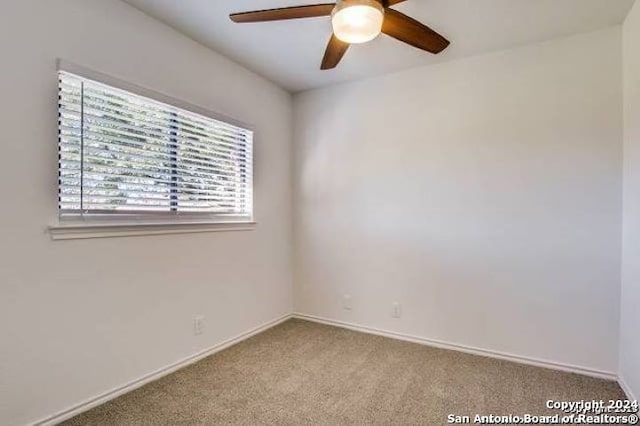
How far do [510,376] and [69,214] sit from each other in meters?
2.90

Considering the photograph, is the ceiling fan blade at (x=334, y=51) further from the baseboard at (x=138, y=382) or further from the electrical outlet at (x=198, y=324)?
the baseboard at (x=138, y=382)

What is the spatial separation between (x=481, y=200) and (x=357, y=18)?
1799 mm

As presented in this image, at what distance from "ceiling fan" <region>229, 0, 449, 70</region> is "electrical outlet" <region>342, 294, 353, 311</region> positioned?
2115mm

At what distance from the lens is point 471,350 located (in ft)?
8.82

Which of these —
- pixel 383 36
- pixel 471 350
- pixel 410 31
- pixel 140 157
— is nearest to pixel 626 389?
pixel 471 350

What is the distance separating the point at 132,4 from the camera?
211cm

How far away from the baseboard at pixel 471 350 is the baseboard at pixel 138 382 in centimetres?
76

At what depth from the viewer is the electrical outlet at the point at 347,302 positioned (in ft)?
10.7

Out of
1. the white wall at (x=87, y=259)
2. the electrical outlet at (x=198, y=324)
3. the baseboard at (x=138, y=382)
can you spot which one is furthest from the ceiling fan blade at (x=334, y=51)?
the baseboard at (x=138, y=382)

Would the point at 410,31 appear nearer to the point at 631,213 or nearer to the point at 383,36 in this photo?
the point at 383,36

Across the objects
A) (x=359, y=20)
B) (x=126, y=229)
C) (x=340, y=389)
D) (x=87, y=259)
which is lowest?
(x=340, y=389)

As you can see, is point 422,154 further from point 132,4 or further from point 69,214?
point 69,214

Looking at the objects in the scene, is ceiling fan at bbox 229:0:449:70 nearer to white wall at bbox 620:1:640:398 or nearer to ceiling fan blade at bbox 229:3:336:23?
ceiling fan blade at bbox 229:3:336:23

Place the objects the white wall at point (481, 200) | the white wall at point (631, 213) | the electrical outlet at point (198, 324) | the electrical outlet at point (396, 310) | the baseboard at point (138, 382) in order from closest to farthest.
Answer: the baseboard at point (138, 382) → the white wall at point (631, 213) → the white wall at point (481, 200) → the electrical outlet at point (198, 324) → the electrical outlet at point (396, 310)
